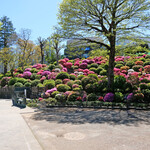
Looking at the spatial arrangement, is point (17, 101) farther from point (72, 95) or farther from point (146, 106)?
point (146, 106)

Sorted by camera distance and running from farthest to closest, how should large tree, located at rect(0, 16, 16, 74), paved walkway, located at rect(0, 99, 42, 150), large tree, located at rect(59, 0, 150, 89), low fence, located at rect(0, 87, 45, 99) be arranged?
large tree, located at rect(0, 16, 16, 74) < low fence, located at rect(0, 87, 45, 99) < large tree, located at rect(59, 0, 150, 89) < paved walkway, located at rect(0, 99, 42, 150)

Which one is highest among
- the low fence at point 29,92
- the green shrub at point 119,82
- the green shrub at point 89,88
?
the green shrub at point 119,82

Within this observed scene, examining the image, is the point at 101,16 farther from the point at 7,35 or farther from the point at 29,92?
the point at 7,35

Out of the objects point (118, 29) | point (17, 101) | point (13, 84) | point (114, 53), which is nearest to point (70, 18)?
point (118, 29)

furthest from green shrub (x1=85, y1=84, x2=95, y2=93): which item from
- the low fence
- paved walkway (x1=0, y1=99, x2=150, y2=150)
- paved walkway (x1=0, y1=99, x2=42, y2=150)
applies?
paved walkway (x1=0, y1=99, x2=42, y2=150)

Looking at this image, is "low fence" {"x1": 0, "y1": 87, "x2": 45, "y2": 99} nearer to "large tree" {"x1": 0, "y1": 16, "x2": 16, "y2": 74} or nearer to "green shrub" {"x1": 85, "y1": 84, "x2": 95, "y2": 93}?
"green shrub" {"x1": 85, "y1": 84, "x2": 95, "y2": 93}

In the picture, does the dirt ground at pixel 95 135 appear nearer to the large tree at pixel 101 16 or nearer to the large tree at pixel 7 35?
the large tree at pixel 101 16

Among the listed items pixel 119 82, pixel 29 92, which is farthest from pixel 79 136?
pixel 29 92

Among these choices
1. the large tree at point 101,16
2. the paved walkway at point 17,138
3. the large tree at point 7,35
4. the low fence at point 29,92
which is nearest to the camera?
the paved walkway at point 17,138

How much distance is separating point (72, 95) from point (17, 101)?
475 centimetres

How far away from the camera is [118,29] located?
11.9m

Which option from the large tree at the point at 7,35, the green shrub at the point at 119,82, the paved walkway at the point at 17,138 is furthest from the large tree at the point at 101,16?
the large tree at the point at 7,35

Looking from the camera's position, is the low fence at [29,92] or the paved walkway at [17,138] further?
the low fence at [29,92]

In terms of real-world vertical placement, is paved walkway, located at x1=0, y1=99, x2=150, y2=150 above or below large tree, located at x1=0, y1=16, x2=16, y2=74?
below
